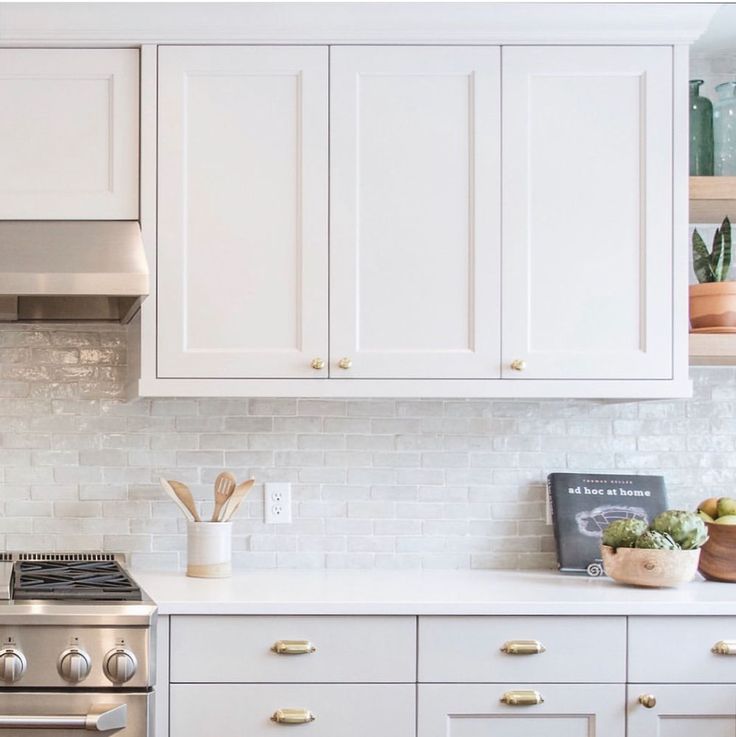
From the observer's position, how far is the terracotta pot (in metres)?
2.62

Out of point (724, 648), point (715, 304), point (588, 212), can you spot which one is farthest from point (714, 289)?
point (724, 648)

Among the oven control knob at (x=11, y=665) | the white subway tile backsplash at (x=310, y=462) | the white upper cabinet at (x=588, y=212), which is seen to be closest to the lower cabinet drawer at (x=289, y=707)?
the oven control knob at (x=11, y=665)

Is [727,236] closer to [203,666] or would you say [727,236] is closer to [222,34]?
[222,34]

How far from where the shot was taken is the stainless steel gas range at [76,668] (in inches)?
83.1

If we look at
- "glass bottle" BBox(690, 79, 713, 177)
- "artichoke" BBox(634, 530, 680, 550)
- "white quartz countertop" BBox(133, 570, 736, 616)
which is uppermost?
"glass bottle" BBox(690, 79, 713, 177)

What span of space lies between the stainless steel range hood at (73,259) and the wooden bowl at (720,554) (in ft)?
5.19

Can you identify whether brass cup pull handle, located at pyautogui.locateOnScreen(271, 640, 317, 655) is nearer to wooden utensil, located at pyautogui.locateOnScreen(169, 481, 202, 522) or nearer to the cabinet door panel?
wooden utensil, located at pyautogui.locateOnScreen(169, 481, 202, 522)

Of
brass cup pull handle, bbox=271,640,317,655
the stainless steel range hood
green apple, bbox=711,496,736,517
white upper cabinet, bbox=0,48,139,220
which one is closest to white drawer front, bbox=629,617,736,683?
green apple, bbox=711,496,736,517

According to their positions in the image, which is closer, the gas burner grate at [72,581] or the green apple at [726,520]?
the gas burner grate at [72,581]

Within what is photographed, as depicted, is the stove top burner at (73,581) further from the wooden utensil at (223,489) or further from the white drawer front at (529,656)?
the white drawer front at (529,656)

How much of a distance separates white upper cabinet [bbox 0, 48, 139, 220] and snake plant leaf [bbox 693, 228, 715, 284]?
1.49m

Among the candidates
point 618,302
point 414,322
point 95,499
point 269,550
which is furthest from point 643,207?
point 95,499

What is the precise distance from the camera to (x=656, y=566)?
242 cm

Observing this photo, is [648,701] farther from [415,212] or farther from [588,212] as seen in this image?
[415,212]
